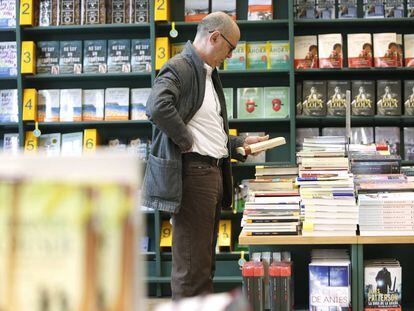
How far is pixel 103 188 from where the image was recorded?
1.99ft

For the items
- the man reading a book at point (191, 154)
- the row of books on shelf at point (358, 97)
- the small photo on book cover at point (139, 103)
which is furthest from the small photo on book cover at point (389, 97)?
the man reading a book at point (191, 154)

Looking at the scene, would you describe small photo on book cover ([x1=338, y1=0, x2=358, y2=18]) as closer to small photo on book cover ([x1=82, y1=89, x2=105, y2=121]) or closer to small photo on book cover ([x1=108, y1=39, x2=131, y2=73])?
small photo on book cover ([x1=108, y1=39, x2=131, y2=73])

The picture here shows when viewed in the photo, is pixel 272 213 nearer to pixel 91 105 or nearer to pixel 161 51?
pixel 161 51

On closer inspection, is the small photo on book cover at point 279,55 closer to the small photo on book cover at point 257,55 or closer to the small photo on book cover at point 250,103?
the small photo on book cover at point 257,55

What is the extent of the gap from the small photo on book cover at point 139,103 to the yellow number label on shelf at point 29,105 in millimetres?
762

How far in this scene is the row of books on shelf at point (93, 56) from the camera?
531cm

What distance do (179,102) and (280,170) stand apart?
74 centimetres

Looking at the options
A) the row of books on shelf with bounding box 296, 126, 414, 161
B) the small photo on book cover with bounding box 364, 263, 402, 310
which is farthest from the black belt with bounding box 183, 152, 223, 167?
the row of books on shelf with bounding box 296, 126, 414, 161

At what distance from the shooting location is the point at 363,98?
5.15m

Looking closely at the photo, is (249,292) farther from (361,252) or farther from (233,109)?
(233,109)

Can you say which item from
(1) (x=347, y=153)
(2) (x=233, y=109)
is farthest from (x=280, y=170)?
(2) (x=233, y=109)

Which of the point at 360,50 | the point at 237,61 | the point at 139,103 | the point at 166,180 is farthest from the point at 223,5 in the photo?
the point at 166,180

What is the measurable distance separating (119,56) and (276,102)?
1.31 metres

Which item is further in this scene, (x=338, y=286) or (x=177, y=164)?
(x=177, y=164)
